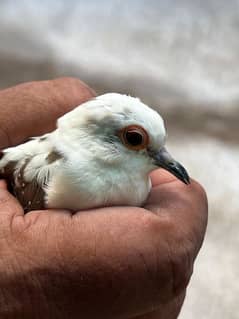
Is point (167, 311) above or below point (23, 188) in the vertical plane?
below

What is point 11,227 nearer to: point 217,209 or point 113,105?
point 113,105

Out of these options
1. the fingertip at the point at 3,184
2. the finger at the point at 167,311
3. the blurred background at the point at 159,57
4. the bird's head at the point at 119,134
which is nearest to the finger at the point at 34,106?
the fingertip at the point at 3,184

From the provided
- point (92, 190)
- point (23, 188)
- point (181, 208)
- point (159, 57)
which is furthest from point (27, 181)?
point (159, 57)

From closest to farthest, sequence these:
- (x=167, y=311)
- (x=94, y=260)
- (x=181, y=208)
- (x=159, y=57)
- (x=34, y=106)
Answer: (x=94, y=260) < (x=181, y=208) < (x=167, y=311) < (x=34, y=106) < (x=159, y=57)

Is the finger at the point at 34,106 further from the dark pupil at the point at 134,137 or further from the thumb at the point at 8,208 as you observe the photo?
the dark pupil at the point at 134,137

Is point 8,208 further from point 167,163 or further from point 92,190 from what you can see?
point 167,163

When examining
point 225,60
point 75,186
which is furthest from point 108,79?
point 75,186

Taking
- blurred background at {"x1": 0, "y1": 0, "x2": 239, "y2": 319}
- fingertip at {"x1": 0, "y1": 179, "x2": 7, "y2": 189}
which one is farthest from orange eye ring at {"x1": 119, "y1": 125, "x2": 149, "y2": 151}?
blurred background at {"x1": 0, "y1": 0, "x2": 239, "y2": 319}

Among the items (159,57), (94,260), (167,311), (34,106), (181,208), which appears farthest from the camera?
(159,57)
